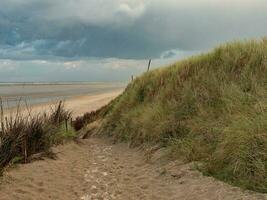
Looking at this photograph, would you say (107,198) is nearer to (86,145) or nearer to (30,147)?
(30,147)

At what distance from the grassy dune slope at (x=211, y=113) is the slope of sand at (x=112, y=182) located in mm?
354

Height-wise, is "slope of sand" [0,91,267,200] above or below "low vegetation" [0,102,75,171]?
below

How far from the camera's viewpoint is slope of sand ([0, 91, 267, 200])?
24.4 feet

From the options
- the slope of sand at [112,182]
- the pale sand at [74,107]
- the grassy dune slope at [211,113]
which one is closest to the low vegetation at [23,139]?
the slope of sand at [112,182]

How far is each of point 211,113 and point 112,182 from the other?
289 cm

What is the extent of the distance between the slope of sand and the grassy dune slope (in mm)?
354

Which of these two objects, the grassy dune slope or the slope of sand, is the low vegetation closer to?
the slope of sand

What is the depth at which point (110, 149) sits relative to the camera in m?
14.4

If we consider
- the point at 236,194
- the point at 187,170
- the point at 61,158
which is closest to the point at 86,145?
the point at 61,158

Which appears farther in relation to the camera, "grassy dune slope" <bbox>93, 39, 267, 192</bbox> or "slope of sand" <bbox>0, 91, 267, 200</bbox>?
"grassy dune slope" <bbox>93, 39, 267, 192</bbox>

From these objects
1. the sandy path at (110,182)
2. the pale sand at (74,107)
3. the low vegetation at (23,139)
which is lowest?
the pale sand at (74,107)

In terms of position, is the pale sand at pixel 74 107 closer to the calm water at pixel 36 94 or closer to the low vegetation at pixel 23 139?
the calm water at pixel 36 94

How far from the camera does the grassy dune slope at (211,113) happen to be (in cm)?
755

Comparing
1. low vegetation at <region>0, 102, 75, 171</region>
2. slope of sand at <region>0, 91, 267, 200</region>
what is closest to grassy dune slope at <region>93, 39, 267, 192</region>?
A: slope of sand at <region>0, 91, 267, 200</region>
